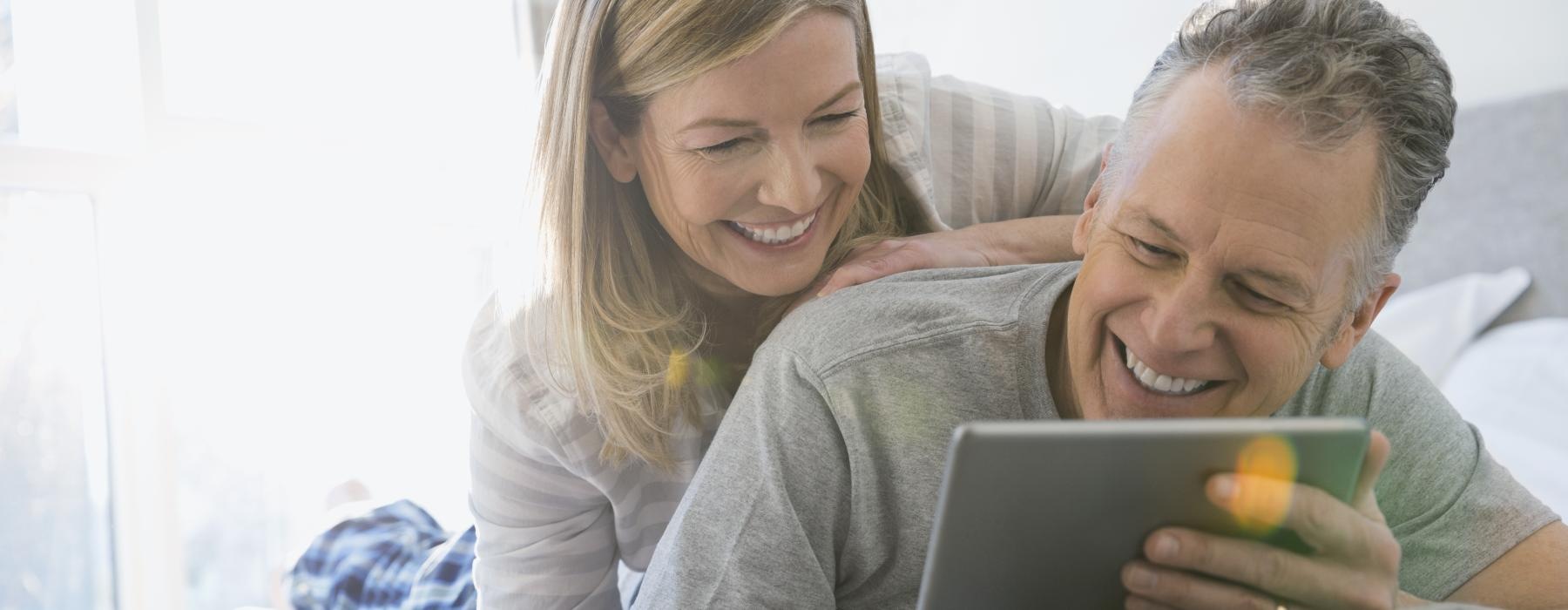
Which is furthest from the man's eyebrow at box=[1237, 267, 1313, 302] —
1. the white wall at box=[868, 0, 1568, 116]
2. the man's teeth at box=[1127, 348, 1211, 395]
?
the white wall at box=[868, 0, 1568, 116]

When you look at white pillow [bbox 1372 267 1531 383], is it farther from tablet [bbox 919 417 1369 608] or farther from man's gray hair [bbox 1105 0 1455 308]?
tablet [bbox 919 417 1369 608]

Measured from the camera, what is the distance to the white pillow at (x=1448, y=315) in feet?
7.85

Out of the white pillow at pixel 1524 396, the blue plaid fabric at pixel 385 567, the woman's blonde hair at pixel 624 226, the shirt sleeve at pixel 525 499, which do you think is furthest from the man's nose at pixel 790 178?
the white pillow at pixel 1524 396

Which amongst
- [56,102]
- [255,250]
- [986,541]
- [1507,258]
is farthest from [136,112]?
[1507,258]

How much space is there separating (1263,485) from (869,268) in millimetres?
597

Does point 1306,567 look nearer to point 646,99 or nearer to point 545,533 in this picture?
point 646,99

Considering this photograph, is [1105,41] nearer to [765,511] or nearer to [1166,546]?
[765,511]

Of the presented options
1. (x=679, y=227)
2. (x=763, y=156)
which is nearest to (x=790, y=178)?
(x=763, y=156)

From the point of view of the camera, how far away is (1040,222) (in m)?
1.46

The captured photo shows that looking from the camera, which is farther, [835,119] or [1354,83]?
[835,119]

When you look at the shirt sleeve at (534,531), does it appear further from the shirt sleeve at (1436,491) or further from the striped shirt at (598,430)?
the shirt sleeve at (1436,491)

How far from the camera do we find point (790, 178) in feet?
4.10

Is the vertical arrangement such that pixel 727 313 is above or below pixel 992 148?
below

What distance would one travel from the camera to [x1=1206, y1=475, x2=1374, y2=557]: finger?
73cm
